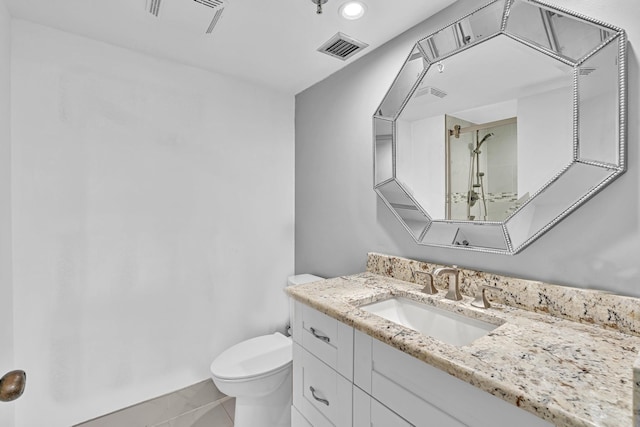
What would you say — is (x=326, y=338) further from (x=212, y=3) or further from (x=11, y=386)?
(x=212, y=3)

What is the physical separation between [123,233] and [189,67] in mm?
1172

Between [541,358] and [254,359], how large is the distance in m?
1.52

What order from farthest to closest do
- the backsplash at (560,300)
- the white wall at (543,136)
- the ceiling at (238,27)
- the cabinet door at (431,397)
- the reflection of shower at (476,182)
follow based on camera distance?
the ceiling at (238,27), the reflection of shower at (476,182), the white wall at (543,136), the backsplash at (560,300), the cabinet door at (431,397)

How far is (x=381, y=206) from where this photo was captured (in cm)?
180

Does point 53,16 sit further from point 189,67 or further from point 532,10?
point 532,10

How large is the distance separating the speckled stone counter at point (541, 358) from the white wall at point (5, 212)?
1.42 metres

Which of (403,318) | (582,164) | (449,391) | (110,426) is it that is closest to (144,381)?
(110,426)

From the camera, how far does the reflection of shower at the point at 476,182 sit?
1.33 metres

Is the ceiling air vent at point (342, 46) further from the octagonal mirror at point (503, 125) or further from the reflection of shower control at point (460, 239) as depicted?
the reflection of shower control at point (460, 239)

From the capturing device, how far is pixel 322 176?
7.32ft

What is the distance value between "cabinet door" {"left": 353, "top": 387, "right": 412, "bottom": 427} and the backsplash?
0.63m

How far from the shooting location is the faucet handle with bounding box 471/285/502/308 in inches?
46.9

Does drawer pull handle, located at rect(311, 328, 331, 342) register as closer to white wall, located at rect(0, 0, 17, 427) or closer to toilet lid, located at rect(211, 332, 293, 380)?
toilet lid, located at rect(211, 332, 293, 380)

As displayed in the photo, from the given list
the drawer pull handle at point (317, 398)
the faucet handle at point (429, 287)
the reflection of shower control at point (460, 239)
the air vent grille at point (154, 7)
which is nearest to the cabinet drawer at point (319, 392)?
the drawer pull handle at point (317, 398)
